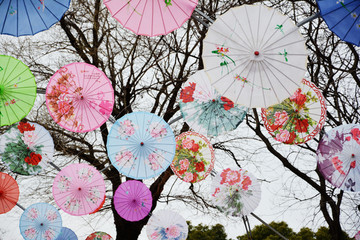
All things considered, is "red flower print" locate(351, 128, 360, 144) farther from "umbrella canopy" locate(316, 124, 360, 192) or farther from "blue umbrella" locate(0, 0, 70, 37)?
"blue umbrella" locate(0, 0, 70, 37)

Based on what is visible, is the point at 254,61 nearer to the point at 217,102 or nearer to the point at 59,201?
the point at 217,102

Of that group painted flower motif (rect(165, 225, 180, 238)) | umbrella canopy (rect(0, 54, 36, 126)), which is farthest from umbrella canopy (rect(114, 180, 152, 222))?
umbrella canopy (rect(0, 54, 36, 126))

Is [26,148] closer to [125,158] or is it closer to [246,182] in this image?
[125,158]

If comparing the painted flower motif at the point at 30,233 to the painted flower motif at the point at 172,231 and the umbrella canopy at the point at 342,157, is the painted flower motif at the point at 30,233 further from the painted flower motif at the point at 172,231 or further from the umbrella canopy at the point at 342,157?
the umbrella canopy at the point at 342,157

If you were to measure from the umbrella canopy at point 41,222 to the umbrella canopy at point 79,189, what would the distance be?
0.52 metres

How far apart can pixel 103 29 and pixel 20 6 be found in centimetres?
394

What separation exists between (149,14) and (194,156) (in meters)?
2.61

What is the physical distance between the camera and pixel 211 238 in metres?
13.1

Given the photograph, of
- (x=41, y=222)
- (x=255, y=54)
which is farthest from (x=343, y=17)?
(x=41, y=222)

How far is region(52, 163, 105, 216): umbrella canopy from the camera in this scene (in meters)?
5.12

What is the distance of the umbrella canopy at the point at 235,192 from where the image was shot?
5449 mm

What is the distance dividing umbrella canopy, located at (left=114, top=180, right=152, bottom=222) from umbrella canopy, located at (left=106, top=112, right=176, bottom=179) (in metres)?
1.15

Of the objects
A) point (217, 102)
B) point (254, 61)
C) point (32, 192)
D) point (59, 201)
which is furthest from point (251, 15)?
point (32, 192)

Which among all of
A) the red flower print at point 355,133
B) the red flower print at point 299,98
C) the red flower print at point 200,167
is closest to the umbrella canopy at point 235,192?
the red flower print at point 200,167
